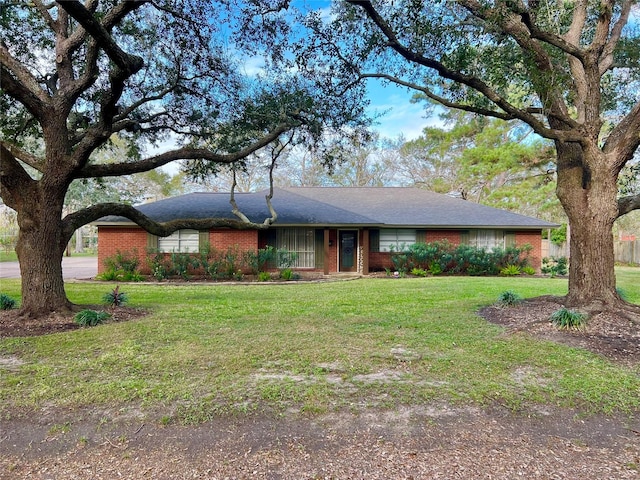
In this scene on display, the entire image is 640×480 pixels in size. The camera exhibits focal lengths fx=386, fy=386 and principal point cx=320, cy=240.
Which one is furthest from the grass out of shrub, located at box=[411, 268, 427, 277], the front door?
the front door

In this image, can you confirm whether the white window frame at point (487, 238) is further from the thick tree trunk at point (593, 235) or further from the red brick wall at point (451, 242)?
the thick tree trunk at point (593, 235)

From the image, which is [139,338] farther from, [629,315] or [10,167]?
[629,315]

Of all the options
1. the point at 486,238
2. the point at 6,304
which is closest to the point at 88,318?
the point at 6,304

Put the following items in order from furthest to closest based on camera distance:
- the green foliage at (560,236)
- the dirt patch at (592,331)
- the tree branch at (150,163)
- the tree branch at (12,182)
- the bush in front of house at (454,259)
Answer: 1. the green foliage at (560,236)
2. the bush in front of house at (454,259)
3. the tree branch at (150,163)
4. the tree branch at (12,182)
5. the dirt patch at (592,331)

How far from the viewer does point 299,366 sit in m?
4.39

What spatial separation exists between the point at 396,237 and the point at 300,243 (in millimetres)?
4202

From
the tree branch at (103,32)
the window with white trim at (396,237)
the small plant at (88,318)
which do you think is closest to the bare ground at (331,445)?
the small plant at (88,318)

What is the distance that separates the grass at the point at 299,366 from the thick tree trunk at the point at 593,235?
1.88m

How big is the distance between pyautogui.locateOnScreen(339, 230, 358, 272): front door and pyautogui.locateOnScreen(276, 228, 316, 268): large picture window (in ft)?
4.23

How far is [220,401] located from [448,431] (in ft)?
6.32

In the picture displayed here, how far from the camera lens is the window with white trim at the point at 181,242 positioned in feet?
50.0

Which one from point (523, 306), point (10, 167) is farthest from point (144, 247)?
point (523, 306)

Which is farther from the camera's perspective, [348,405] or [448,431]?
[348,405]

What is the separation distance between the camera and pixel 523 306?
7688 mm
